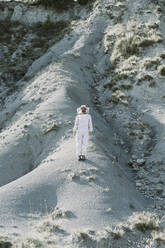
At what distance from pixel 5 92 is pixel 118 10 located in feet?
62.4

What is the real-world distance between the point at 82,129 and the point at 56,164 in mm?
2418

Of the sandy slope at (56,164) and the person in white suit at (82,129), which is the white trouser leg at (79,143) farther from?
the sandy slope at (56,164)

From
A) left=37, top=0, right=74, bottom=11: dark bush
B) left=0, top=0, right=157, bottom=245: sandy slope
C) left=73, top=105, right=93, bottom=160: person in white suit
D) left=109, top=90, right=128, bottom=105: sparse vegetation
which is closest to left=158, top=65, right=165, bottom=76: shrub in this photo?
left=109, top=90, right=128, bottom=105: sparse vegetation

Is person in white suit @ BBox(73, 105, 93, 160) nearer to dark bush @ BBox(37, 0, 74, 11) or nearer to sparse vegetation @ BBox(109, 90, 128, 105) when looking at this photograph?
sparse vegetation @ BBox(109, 90, 128, 105)

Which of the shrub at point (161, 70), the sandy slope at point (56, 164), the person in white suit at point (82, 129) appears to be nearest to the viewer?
the sandy slope at point (56, 164)

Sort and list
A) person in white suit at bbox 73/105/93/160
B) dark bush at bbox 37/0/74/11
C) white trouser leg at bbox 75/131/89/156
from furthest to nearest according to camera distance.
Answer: dark bush at bbox 37/0/74/11 → white trouser leg at bbox 75/131/89/156 → person in white suit at bbox 73/105/93/160

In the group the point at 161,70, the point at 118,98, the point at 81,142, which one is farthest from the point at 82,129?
the point at 161,70

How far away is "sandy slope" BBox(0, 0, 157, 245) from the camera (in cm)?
1298

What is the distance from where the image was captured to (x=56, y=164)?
53.6 feet

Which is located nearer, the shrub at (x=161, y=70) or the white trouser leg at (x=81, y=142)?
the white trouser leg at (x=81, y=142)

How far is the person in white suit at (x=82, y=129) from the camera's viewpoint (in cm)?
1567

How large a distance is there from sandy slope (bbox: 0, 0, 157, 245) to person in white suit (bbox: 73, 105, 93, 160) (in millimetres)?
698

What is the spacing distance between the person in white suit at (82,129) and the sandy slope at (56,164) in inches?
27.5

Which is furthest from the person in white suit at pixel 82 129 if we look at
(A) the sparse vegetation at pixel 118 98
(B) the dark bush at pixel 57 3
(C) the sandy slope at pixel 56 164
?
(B) the dark bush at pixel 57 3
